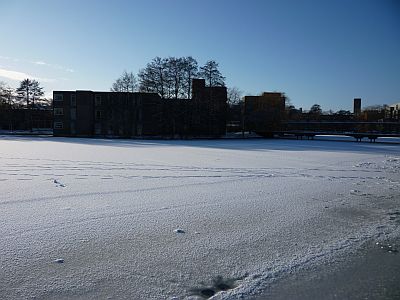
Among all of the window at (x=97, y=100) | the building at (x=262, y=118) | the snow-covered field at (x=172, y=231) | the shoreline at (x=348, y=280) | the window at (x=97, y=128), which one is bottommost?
the shoreline at (x=348, y=280)

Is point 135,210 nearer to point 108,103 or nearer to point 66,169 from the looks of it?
point 66,169

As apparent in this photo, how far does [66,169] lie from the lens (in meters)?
15.9

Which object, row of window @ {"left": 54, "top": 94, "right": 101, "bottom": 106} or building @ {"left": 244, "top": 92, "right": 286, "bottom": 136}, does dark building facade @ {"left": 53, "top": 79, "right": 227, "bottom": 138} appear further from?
building @ {"left": 244, "top": 92, "right": 286, "bottom": 136}

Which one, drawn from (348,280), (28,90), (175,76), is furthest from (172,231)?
(28,90)

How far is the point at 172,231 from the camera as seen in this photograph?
6.86 m

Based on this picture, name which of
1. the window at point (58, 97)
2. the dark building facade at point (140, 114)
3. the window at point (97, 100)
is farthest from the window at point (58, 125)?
the window at point (97, 100)

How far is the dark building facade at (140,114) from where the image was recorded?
64.9 meters

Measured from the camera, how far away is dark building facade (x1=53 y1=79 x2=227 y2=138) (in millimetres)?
64938

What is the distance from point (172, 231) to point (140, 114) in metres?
61.9

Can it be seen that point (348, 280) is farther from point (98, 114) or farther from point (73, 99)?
point (73, 99)

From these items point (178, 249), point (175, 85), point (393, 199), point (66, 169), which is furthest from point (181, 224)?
point (175, 85)

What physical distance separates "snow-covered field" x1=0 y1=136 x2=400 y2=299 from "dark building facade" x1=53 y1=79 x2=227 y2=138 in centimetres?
5207

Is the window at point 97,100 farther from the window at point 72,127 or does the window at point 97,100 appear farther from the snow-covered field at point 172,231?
the snow-covered field at point 172,231

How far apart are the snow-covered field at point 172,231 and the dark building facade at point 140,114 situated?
5207cm
